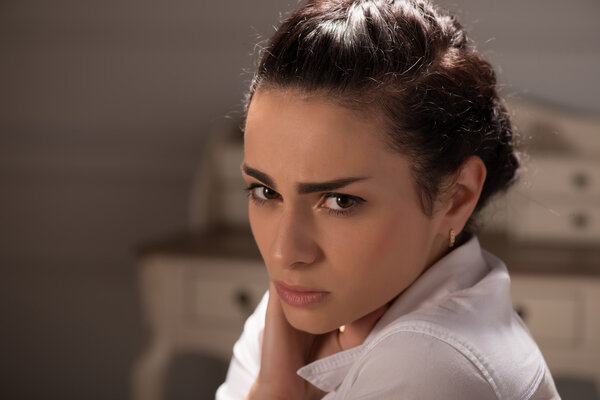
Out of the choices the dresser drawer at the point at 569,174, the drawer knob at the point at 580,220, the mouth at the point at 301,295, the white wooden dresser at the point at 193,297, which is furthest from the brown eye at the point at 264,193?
the drawer knob at the point at 580,220

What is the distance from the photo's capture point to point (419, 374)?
75 cm

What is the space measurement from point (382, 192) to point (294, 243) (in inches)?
4.6

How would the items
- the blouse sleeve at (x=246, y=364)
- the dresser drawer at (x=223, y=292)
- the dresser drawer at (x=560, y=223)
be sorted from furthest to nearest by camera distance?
the dresser drawer at (x=560, y=223) → the dresser drawer at (x=223, y=292) → the blouse sleeve at (x=246, y=364)

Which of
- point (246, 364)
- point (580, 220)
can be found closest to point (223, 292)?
point (246, 364)

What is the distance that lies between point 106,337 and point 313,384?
2.01m

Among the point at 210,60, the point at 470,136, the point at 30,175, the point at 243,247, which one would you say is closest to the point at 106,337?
the point at 30,175

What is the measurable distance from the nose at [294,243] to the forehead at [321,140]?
53mm

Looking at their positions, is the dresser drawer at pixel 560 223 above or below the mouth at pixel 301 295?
below

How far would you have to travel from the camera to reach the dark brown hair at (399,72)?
2.69 feet

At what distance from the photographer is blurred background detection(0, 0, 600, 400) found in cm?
210

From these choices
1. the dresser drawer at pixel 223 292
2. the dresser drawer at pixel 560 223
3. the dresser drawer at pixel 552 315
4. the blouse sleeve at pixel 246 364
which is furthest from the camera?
the dresser drawer at pixel 560 223

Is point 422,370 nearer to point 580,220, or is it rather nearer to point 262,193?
point 262,193

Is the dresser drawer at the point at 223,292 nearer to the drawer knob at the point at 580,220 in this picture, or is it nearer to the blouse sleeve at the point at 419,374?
the drawer knob at the point at 580,220

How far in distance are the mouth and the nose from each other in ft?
0.12
